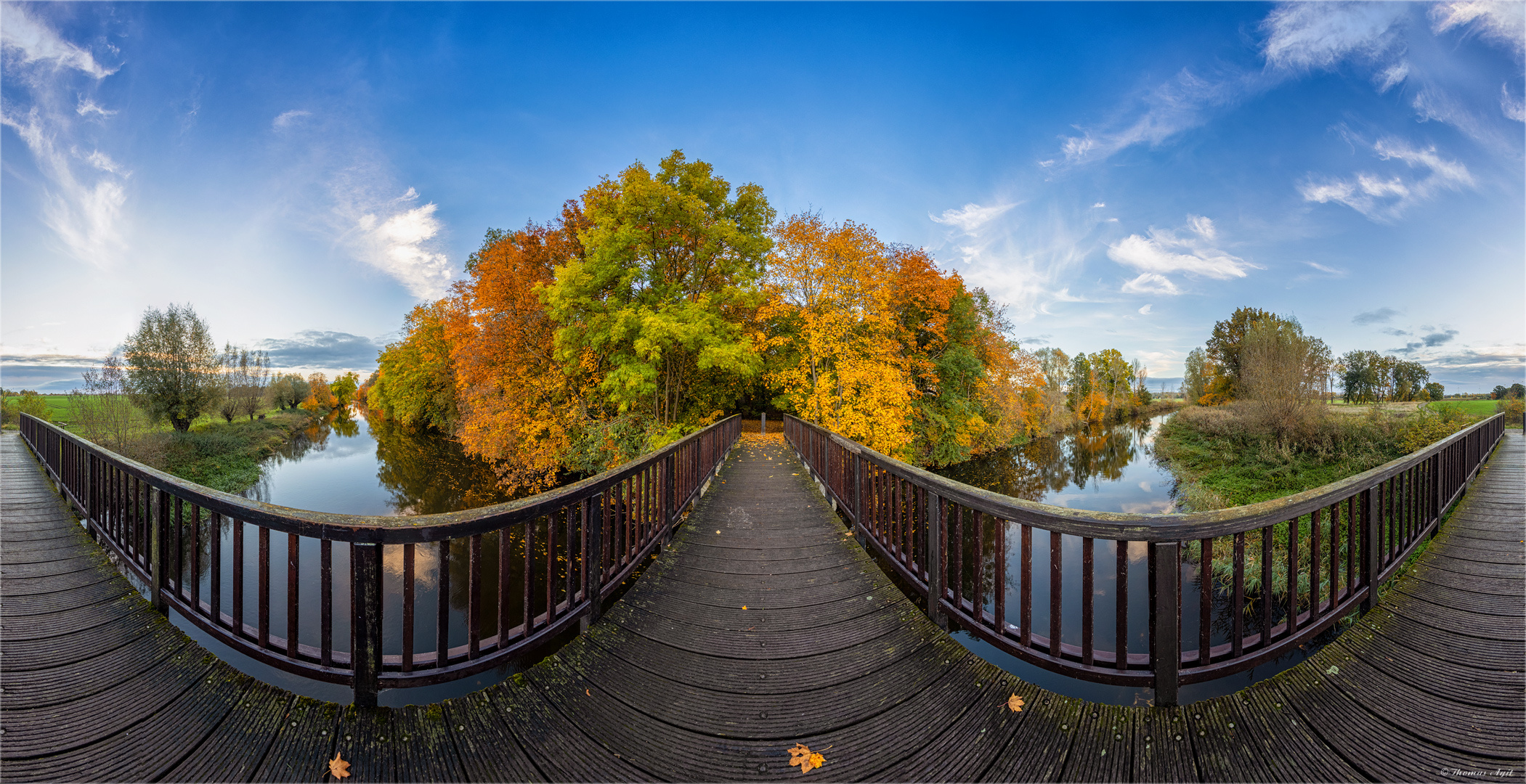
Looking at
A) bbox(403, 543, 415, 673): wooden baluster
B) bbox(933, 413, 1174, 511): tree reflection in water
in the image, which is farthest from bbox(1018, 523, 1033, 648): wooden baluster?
bbox(933, 413, 1174, 511): tree reflection in water

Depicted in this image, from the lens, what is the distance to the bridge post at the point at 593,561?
3.11m

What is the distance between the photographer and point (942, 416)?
15211mm

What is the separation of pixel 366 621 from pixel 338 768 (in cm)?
57

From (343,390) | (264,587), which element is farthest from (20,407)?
(343,390)

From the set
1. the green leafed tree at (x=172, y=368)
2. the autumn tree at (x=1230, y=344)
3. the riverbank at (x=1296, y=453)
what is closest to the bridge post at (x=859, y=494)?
the riverbank at (x=1296, y=453)

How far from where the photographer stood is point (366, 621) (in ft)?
7.37

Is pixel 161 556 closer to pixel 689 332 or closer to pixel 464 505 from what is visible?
pixel 689 332

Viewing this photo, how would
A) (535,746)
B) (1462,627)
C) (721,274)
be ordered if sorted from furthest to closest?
(721,274) → (1462,627) → (535,746)

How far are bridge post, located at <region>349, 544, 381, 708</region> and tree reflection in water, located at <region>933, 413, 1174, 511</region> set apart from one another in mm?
12517

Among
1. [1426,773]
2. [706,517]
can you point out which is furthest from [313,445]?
[1426,773]

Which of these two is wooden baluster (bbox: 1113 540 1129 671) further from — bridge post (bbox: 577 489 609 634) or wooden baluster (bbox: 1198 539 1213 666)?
bridge post (bbox: 577 489 609 634)

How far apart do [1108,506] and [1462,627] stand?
12.7m

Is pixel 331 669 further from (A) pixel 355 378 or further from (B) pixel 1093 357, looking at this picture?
(A) pixel 355 378

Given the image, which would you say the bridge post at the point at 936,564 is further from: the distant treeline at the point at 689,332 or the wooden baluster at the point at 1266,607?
the distant treeline at the point at 689,332
